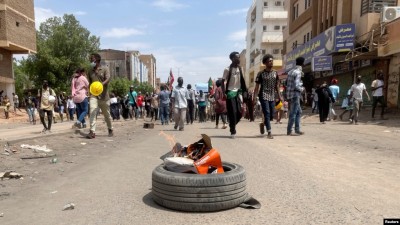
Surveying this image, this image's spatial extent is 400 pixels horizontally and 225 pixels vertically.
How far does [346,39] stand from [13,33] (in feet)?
102

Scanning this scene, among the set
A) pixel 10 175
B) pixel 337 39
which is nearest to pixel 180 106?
pixel 10 175

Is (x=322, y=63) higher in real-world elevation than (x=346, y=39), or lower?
lower

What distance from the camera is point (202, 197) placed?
2770mm

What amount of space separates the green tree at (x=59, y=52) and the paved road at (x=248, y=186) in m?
47.1

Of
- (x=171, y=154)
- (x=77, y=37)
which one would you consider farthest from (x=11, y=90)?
(x=171, y=154)

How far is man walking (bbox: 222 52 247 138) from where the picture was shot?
7242mm

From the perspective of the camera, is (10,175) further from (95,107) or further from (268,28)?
(268,28)

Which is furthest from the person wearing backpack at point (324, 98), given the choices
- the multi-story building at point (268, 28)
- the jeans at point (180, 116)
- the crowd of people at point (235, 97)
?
the multi-story building at point (268, 28)

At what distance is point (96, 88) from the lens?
752 cm

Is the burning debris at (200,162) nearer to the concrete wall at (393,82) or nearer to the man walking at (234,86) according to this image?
the man walking at (234,86)

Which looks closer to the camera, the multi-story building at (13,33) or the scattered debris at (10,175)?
the scattered debris at (10,175)

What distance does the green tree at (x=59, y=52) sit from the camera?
48281mm

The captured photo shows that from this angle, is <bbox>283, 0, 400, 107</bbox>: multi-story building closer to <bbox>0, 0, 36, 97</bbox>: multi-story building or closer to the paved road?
the paved road

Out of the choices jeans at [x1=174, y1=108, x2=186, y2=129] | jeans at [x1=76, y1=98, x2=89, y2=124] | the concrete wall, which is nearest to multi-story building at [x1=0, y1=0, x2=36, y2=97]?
jeans at [x1=76, y1=98, x2=89, y2=124]
